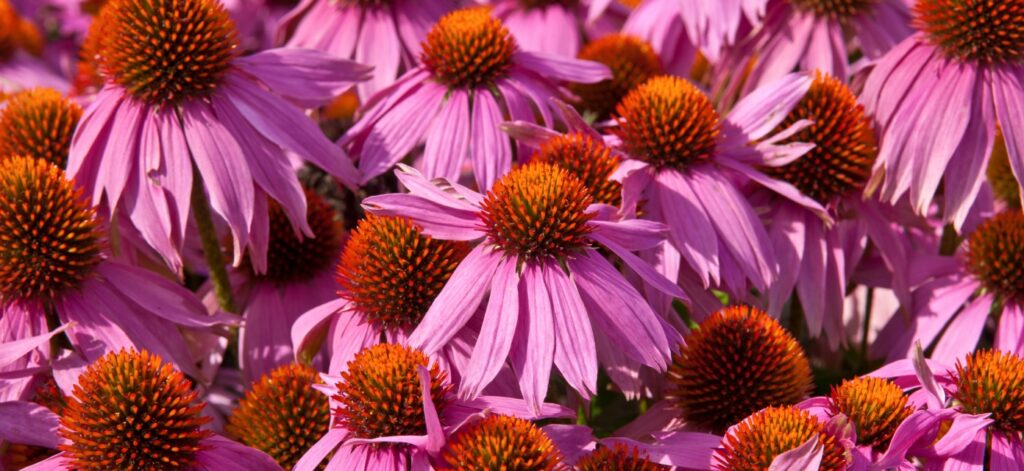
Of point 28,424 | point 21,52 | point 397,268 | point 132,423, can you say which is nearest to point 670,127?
point 397,268

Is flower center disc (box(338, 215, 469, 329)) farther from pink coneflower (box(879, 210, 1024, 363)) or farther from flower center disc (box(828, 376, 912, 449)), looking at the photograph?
pink coneflower (box(879, 210, 1024, 363))

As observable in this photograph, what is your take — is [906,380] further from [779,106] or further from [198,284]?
[198,284]

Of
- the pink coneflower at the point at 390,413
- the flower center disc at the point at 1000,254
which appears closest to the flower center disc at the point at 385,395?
the pink coneflower at the point at 390,413

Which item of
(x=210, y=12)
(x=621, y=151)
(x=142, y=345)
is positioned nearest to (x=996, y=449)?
(x=621, y=151)

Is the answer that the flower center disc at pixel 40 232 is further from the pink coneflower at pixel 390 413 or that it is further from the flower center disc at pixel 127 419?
the pink coneflower at pixel 390 413

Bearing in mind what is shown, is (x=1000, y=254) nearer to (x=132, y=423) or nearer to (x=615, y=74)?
(x=615, y=74)

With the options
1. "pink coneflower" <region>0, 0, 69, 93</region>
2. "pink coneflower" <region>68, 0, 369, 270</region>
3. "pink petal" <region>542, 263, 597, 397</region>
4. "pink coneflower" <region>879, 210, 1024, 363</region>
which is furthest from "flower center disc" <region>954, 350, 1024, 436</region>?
"pink coneflower" <region>0, 0, 69, 93</region>
